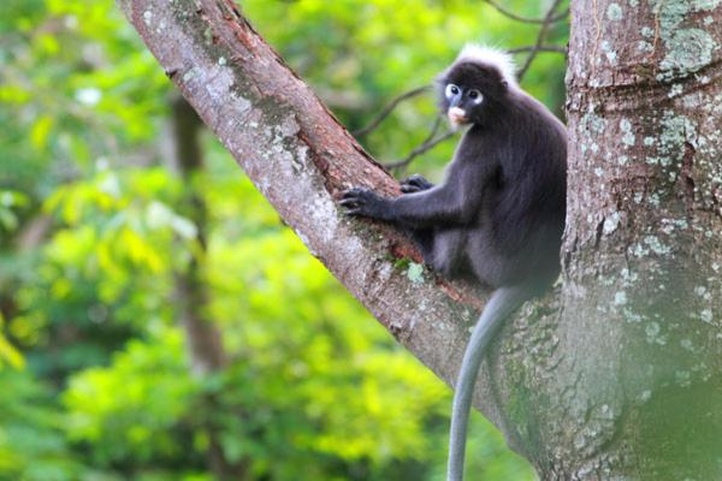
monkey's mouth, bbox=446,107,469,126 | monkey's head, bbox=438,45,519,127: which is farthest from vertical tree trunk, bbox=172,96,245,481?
monkey's mouth, bbox=446,107,469,126

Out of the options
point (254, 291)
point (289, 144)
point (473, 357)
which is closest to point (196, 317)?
point (254, 291)

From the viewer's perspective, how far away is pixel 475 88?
141 inches

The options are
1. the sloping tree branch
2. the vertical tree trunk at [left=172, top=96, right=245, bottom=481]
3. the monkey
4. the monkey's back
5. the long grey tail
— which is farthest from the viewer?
the vertical tree trunk at [left=172, top=96, right=245, bottom=481]

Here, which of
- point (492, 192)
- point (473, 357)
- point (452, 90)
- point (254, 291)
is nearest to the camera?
point (473, 357)

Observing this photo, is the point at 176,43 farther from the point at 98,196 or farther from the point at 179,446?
the point at 179,446

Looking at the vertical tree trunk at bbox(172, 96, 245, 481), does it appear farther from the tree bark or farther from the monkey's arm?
the tree bark

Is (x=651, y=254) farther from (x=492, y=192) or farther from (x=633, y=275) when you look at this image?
(x=492, y=192)

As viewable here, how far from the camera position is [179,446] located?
1048 centimetres

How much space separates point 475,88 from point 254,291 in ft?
19.0

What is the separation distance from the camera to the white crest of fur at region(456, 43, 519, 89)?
12.0 feet

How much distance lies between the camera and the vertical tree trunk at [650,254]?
2293 millimetres

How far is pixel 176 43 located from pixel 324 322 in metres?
6.31

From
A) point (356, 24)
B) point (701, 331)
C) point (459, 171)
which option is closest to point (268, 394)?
point (356, 24)

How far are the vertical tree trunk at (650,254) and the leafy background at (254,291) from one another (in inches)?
208
